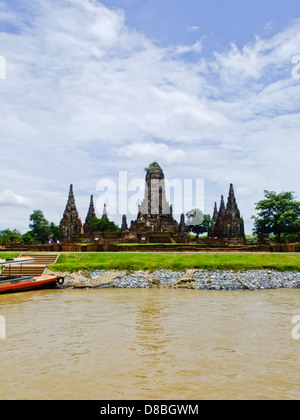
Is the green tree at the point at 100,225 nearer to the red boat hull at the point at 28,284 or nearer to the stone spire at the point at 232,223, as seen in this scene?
the stone spire at the point at 232,223

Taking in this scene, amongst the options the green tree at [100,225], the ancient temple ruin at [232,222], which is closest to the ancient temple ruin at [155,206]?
the ancient temple ruin at [232,222]

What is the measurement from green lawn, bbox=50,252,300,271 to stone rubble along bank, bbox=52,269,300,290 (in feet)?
1.43

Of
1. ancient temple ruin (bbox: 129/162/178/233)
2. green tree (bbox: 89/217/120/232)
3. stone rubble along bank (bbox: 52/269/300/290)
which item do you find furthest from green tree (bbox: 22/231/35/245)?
stone rubble along bank (bbox: 52/269/300/290)

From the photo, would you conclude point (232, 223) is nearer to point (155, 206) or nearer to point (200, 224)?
point (155, 206)

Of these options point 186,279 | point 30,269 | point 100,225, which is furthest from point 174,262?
point 100,225

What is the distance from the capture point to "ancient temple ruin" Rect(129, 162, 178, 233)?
5097cm

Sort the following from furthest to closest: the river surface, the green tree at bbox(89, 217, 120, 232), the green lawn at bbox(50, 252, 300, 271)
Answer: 1. the green tree at bbox(89, 217, 120, 232)
2. the green lawn at bbox(50, 252, 300, 271)
3. the river surface

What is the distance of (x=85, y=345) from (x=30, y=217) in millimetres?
62183

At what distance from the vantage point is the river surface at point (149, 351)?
199 inches

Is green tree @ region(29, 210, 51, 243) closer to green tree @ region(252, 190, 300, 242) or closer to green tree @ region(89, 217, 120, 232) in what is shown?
green tree @ region(89, 217, 120, 232)

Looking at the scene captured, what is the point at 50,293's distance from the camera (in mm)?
16516

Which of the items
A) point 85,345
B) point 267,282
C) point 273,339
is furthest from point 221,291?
point 85,345

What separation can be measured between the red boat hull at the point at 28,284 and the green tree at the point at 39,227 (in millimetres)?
48861

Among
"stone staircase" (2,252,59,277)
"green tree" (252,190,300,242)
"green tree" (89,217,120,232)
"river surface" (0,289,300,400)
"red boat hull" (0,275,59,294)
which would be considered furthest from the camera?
"green tree" (89,217,120,232)
